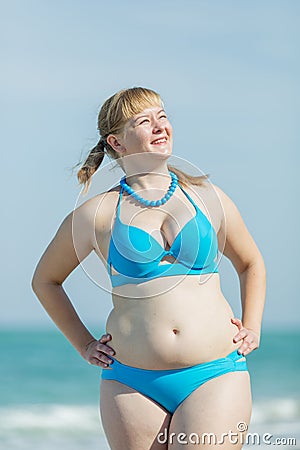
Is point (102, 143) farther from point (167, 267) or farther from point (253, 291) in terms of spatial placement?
point (253, 291)

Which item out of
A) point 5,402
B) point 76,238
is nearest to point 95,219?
point 76,238

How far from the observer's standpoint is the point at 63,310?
124 inches

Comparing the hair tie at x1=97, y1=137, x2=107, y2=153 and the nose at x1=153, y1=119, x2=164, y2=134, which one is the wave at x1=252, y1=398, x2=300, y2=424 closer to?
the hair tie at x1=97, y1=137, x2=107, y2=153

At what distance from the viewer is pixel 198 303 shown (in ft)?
9.27

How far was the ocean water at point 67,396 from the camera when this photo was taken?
33.9ft

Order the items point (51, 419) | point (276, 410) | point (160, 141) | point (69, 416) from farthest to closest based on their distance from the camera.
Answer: point (276, 410) → point (69, 416) → point (51, 419) → point (160, 141)

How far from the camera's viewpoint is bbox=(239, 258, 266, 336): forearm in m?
3.12

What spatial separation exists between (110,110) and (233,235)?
57cm

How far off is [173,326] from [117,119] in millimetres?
680

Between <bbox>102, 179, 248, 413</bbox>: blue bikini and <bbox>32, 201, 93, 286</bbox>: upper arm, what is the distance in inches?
5.3

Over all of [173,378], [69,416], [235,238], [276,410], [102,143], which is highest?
[276,410]

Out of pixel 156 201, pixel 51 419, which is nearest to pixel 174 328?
pixel 156 201

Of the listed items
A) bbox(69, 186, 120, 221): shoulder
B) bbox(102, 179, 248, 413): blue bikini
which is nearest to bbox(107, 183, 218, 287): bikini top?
bbox(102, 179, 248, 413): blue bikini

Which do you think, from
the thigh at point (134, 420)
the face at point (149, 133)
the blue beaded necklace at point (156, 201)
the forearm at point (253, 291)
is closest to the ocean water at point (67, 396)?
the forearm at point (253, 291)
